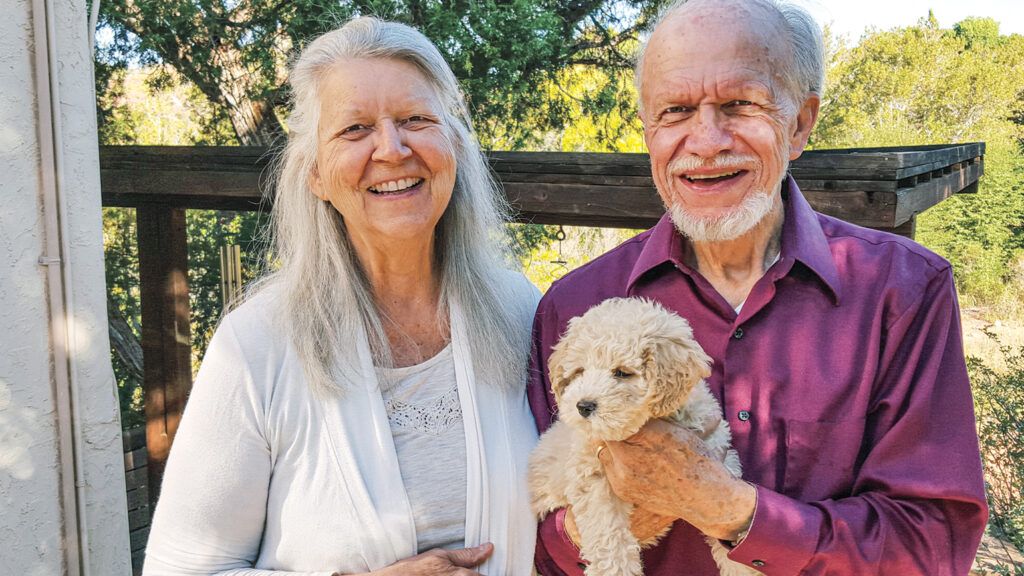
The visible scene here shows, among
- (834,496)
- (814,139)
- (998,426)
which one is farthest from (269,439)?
(814,139)

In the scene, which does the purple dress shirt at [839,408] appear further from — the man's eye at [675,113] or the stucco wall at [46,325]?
the stucco wall at [46,325]

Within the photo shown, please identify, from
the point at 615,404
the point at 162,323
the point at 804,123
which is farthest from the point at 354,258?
the point at 162,323

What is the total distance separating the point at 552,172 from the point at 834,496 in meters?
3.16

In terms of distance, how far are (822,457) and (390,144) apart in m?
1.68

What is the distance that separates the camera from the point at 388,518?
2.46m

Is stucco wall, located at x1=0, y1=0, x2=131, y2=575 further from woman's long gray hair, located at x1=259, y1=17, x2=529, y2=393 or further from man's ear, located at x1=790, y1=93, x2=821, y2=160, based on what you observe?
man's ear, located at x1=790, y1=93, x2=821, y2=160

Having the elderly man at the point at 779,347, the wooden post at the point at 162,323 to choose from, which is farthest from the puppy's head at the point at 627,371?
the wooden post at the point at 162,323

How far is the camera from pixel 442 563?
2.43 meters

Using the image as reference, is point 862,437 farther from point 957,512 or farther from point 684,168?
Answer: point 684,168

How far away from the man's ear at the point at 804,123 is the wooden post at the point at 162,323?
4.98 m

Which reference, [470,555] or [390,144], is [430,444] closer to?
[470,555]

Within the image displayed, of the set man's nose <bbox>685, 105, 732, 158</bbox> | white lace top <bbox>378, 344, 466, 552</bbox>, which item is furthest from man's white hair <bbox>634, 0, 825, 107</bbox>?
white lace top <bbox>378, 344, 466, 552</bbox>

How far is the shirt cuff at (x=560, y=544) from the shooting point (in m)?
2.50

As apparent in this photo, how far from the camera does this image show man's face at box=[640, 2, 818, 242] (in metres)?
2.46
